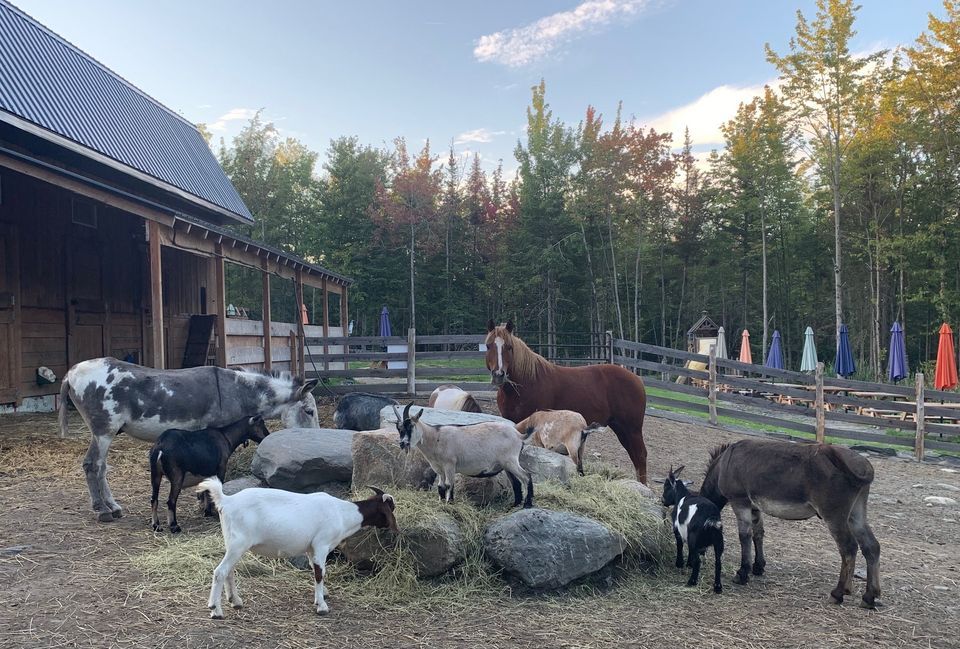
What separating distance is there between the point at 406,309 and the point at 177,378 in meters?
26.4

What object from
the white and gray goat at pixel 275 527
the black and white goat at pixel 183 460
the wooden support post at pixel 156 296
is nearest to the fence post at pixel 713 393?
the black and white goat at pixel 183 460

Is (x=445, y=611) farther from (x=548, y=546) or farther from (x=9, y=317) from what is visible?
(x=9, y=317)

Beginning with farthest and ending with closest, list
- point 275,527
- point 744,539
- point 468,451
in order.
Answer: point 468,451
point 744,539
point 275,527

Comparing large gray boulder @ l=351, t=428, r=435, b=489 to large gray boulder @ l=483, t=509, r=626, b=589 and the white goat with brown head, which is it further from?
the white goat with brown head

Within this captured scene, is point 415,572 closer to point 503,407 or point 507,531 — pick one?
point 507,531

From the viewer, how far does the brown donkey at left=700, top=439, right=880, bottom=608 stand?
444 centimetres

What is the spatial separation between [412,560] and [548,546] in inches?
41.1

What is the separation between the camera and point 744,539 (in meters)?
4.86

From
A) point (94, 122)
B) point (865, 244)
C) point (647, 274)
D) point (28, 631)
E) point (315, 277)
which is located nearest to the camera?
point (28, 631)

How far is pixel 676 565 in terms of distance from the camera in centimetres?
517

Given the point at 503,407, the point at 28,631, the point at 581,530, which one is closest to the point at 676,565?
the point at 581,530

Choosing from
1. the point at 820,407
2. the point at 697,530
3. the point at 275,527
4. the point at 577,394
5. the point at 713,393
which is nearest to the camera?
the point at 275,527

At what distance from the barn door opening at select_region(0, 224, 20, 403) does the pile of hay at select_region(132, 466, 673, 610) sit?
25.0ft

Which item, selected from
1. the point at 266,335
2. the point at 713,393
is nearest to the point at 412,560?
the point at 266,335
